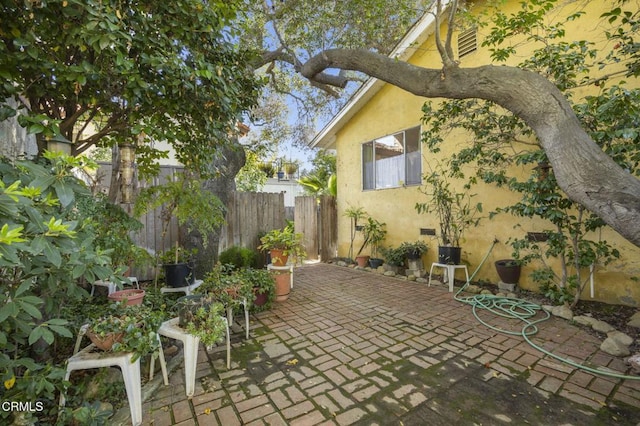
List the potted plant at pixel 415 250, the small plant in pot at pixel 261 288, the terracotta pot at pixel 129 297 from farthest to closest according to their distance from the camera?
the potted plant at pixel 415 250
the small plant in pot at pixel 261 288
the terracotta pot at pixel 129 297

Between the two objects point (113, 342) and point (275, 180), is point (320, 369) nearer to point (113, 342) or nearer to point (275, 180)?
point (113, 342)

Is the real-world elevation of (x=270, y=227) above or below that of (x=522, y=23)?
below

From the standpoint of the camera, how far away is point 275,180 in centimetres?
1541

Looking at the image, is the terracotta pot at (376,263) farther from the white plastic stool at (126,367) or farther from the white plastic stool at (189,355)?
the white plastic stool at (126,367)

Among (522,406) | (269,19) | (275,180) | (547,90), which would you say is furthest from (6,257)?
(275,180)

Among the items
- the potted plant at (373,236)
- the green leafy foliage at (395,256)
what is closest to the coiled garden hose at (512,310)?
the green leafy foliage at (395,256)

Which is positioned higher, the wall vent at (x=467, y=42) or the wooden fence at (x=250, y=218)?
the wall vent at (x=467, y=42)

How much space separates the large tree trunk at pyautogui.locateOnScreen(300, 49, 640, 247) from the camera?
199 centimetres

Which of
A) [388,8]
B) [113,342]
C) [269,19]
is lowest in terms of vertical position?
[113,342]

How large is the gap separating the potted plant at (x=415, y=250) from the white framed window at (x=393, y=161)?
4.40 ft

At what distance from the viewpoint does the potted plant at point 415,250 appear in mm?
5480

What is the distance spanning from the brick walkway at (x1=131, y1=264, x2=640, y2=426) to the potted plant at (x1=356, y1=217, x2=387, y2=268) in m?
2.89

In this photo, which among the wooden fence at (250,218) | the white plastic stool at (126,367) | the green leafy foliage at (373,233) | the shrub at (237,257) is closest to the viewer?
the white plastic stool at (126,367)

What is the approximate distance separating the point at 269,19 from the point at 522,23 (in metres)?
5.06
